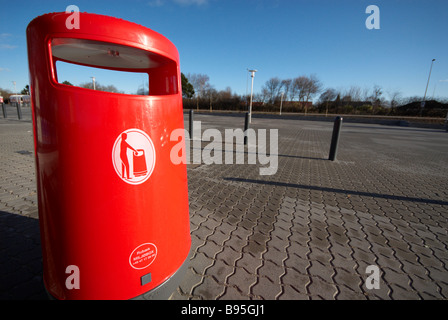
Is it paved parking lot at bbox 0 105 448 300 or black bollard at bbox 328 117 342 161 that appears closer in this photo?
paved parking lot at bbox 0 105 448 300

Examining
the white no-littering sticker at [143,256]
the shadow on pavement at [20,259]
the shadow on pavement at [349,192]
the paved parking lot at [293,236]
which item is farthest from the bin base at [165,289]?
the shadow on pavement at [349,192]

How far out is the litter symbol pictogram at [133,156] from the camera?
121 centimetres

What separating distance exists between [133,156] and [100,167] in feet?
0.60

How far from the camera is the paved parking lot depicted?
1820 millimetres

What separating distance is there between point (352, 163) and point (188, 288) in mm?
6439

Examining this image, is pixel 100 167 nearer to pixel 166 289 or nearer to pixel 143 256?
pixel 143 256

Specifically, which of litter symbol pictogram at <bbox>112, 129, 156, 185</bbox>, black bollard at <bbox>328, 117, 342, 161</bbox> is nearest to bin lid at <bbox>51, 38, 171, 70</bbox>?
litter symbol pictogram at <bbox>112, 129, 156, 185</bbox>

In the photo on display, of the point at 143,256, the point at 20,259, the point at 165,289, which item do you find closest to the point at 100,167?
the point at 143,256

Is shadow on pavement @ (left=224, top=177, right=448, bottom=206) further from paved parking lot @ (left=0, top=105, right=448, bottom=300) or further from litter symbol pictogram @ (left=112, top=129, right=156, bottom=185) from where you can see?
litter symbol pictogram @ (left=112, top=129, right=156, bottom=185)

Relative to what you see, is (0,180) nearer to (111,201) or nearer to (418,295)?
(111,201)

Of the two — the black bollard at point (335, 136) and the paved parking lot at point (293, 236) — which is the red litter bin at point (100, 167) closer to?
the paved parking lot at point (293, 236)

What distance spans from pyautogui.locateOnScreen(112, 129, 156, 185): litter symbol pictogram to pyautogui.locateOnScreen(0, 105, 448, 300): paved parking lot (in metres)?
1.08

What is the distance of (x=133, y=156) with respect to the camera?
4.10 feet

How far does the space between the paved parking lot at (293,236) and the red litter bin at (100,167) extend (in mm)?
614
